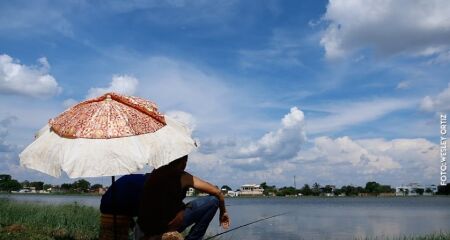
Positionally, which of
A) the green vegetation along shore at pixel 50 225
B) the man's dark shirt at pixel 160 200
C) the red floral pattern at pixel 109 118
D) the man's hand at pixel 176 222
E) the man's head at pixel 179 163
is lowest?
the green vegetation along shore at pixel 50 225

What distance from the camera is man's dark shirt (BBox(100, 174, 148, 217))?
16.1 ft

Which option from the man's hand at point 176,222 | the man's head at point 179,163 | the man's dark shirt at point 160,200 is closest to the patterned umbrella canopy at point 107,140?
the man's head at point 179,163

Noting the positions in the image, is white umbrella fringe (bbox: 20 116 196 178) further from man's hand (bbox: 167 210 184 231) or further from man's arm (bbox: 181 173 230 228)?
man's hand (bbox: 167 210 184 231)

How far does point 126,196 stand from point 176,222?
0.65 metres

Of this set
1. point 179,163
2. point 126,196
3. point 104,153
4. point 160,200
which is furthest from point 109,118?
point 126,196

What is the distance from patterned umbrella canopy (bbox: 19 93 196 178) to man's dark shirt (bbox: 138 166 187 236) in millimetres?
377

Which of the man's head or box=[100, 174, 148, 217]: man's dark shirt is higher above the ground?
the man's head

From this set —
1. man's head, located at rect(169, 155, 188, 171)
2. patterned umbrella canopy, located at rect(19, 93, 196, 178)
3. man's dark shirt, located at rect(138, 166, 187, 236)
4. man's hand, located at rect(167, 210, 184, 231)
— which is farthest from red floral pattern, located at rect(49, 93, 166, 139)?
man's hand, located at rect(167, 210, 184, 231)

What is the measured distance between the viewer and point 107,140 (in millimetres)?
3943

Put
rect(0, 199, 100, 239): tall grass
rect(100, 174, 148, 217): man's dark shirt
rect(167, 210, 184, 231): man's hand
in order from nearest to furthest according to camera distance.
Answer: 1. rect(167, 210, 184, 231): man's hand
2. rect(100, 174, 148, 217): man's dark shirt
3. rect(0, 199, 100, 239): tall grass

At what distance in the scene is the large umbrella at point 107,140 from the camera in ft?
12.4

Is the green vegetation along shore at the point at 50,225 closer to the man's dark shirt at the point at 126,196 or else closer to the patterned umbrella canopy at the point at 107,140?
the man's dark shirt at the point at 126,196

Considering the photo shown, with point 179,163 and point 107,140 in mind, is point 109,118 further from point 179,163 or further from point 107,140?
point 179,163

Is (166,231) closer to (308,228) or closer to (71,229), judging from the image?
(71,229)
